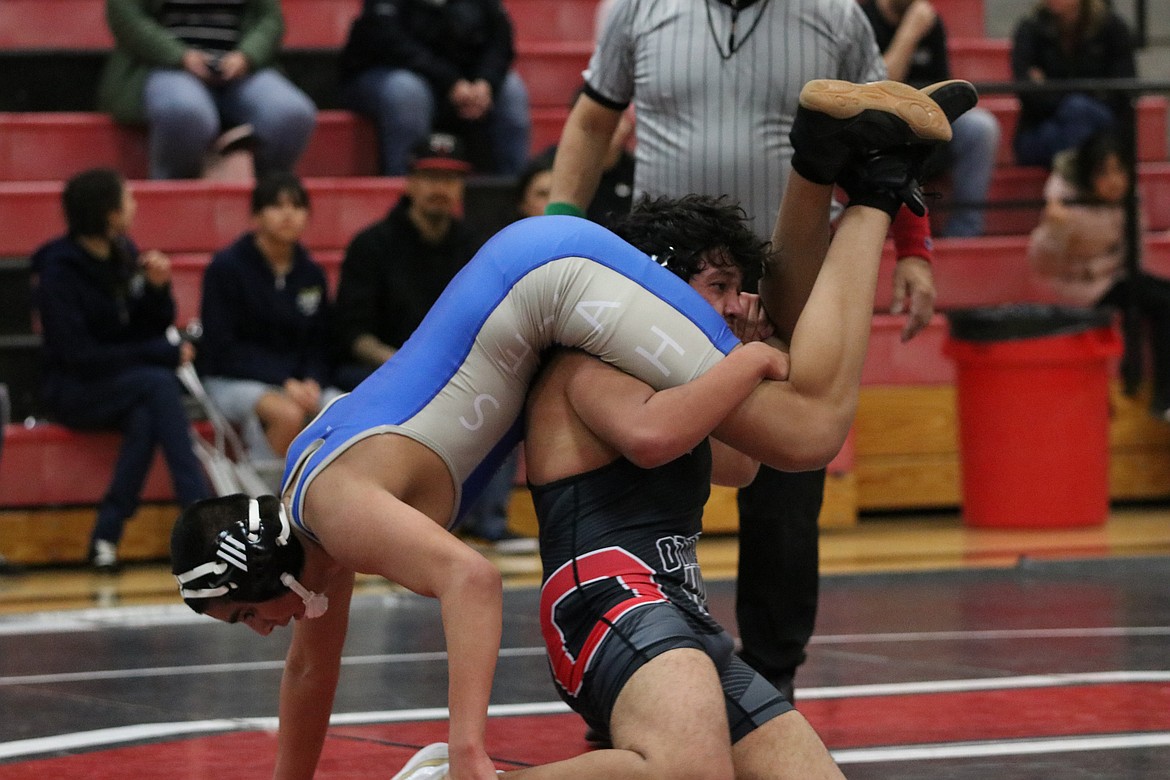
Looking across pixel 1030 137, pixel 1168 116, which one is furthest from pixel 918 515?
pixel 1168 116

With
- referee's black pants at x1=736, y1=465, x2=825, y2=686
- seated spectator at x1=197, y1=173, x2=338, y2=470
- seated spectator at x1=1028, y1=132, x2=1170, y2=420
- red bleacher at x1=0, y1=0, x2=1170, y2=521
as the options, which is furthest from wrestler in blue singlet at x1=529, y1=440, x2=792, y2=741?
seated spectator at x1=1028, y1=132, x2=1170, y2=420

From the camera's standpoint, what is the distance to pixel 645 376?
2992 millimetres

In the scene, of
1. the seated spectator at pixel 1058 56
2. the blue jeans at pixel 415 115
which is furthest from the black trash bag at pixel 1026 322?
the blue jeans at pixel 415 115

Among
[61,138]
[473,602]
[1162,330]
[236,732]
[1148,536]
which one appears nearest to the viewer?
[473,602]

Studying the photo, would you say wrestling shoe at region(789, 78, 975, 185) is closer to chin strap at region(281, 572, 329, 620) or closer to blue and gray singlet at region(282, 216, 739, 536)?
blue and gray singlet at region(282, 216, 739, 536)

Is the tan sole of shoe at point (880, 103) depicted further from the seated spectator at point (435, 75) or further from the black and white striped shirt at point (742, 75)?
the seated spectator at point (435, 75)

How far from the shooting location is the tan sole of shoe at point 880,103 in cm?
307

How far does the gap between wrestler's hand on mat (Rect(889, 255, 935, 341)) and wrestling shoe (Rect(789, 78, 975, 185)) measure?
435 millimetres

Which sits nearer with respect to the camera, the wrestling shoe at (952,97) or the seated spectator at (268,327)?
the wrestling shoe at (952,97)

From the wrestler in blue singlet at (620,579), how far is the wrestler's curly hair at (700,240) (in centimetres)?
33

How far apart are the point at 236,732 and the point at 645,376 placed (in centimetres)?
161

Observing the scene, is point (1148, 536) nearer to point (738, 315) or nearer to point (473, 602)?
point (738, 315)

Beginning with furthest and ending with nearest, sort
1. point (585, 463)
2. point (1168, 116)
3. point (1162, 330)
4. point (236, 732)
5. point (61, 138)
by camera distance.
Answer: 1. point (1168, 116)
2. point (61, 138)
3. point (1162, 330)
4. point (236, 732)
5. point (585, 463)

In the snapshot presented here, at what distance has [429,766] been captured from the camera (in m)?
3.00
